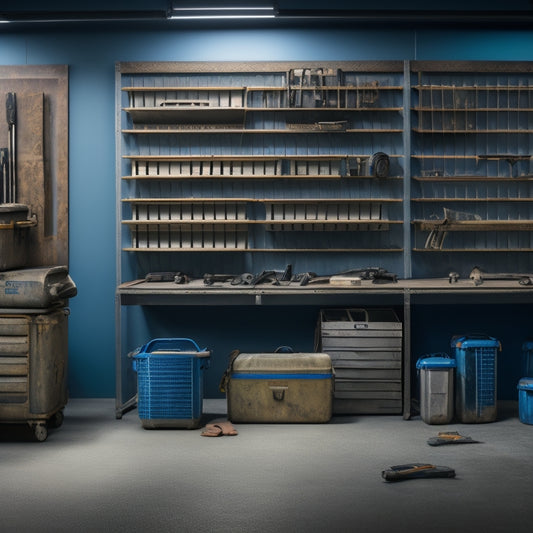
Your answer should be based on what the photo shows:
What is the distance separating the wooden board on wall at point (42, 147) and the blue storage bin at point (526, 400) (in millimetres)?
3840

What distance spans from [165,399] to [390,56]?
3.40 meters

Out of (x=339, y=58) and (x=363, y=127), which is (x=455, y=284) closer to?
(x=363, y=127)

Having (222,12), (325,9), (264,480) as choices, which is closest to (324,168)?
(325,9)

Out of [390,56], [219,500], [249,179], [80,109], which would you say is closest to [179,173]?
[249,179]

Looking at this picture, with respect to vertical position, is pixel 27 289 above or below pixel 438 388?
above

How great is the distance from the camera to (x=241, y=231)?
6.66m

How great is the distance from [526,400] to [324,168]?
2.43m

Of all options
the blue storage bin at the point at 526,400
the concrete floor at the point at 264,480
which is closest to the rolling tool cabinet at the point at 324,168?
the blue storage bin at the point at 526,400

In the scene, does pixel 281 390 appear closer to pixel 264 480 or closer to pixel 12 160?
pixel 264 480

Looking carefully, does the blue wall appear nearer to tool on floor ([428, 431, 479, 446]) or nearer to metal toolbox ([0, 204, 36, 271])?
metal toolbox ([0, 204, 36, 271])

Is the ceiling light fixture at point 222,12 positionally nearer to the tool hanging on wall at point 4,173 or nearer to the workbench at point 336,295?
the tool hanging on wall at point 4,173

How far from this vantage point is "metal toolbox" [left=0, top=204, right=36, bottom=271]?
18.4ft

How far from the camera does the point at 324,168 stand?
661 centimetres

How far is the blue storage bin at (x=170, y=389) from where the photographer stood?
18.6 feet
